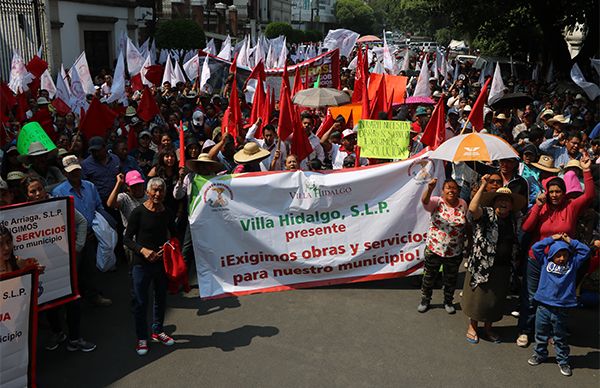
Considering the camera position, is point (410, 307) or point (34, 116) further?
point (34, 116)

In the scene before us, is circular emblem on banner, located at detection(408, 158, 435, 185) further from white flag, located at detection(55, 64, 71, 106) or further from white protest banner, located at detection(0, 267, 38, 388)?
white flag, located at detection(55, 64, 71, 106)

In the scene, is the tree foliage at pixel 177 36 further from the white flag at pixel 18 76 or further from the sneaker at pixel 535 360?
the sneaker at pixel 535 360

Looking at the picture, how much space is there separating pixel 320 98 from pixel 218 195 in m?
4.75

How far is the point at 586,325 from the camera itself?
5.49 meters

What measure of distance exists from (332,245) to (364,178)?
78cm

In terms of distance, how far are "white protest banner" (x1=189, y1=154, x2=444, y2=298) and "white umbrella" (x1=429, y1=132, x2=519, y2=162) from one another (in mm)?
603

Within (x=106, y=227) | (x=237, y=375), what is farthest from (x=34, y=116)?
(x=237, y=375)

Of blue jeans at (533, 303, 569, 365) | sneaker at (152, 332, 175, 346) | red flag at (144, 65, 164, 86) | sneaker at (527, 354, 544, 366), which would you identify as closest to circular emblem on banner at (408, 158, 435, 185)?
blue jeans at (533, 303, 569, 365)

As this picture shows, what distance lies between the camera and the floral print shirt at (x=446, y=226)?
209 inches

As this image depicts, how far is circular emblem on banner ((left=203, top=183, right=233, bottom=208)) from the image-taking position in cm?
579

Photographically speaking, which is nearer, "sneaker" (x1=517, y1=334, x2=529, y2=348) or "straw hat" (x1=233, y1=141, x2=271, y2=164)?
"sneaker" (x1=517, y1=334, x2=529, y2=348)

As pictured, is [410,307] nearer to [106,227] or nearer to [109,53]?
[106,227]

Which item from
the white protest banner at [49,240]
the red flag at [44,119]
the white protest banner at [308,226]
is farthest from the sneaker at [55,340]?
the red flag at [44,119]

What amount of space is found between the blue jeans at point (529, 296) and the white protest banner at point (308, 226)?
128 centimetres
